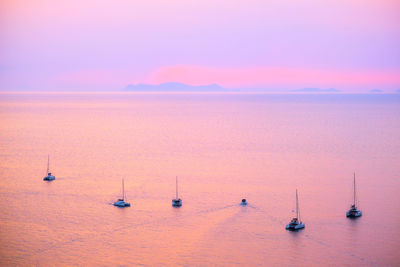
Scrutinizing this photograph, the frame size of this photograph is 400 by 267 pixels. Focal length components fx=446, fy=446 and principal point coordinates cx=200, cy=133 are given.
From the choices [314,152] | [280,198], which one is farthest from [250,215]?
[314,152]

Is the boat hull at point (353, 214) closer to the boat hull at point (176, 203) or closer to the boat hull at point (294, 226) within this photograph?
the boat hull at point (294, 226)

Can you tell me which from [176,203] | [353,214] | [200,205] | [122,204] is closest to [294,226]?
[353,214]

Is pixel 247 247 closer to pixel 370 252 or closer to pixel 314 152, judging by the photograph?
pixel 370 252

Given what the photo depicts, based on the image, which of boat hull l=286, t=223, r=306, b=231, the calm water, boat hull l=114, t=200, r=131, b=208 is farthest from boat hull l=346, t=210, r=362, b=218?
boat hull l=114, t=200, r=131, b=208

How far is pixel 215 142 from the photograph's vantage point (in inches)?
4983

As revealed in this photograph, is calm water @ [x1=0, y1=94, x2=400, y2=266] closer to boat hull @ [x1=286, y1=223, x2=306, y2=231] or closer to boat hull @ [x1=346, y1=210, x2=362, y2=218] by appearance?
boat hull @ [x1=286, y1=223, x2=306, y2=231]

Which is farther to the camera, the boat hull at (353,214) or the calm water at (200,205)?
the boat hull at (353,214)

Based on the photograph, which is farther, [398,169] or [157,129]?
[157,129]

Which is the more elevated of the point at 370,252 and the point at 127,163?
the point at 127,163

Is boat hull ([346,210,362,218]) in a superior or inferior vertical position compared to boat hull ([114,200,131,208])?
inferior

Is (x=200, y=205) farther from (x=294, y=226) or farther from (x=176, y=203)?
(x=294, y=226)

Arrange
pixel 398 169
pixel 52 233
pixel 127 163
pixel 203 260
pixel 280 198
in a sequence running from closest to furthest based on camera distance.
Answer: pixel 203 260, pixel 52 233, pixel 280 198, pixel 398 169, pixel 127 163

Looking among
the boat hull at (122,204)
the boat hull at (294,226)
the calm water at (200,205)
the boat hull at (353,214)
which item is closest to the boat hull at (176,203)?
the calm water at (200,205)

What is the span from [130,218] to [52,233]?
32.8ft
